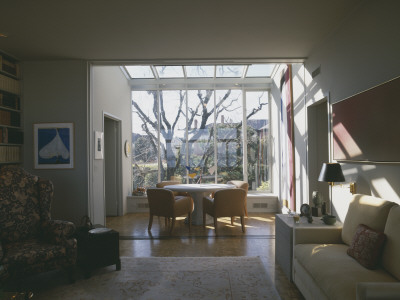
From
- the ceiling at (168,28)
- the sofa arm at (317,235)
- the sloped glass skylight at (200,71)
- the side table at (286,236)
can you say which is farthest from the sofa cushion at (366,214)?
the sloped glass skylight at (200,71)

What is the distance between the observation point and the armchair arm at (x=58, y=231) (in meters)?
3.24

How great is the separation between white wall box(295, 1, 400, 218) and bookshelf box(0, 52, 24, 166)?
15.3 ft

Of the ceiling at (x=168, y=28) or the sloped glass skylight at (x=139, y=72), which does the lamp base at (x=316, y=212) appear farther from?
the sloped glass skylight at (x=139, y=72)

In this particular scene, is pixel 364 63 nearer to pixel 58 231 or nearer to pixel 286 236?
pixel 286 236

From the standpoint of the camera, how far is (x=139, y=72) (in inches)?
285

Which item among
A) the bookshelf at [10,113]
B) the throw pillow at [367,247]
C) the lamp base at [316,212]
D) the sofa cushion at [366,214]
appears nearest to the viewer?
the throw pillow at [367,247]

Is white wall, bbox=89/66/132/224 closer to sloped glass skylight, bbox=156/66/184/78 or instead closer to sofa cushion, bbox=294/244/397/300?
sloped glass skylight, bbox=156/66/184/78

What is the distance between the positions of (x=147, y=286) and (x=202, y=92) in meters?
5.27

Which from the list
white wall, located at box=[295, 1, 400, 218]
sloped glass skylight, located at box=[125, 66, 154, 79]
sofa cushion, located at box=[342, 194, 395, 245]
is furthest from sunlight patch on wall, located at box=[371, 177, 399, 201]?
sloped glass skylight, located at box=[125, 66, 154, 79]

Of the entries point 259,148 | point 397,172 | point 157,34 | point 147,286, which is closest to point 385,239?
point 397,172

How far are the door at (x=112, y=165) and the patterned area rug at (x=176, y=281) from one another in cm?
312

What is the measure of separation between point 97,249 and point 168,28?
9.27ft

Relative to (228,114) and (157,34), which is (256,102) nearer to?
(228,114)

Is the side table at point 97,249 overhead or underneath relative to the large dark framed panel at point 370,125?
underneath
